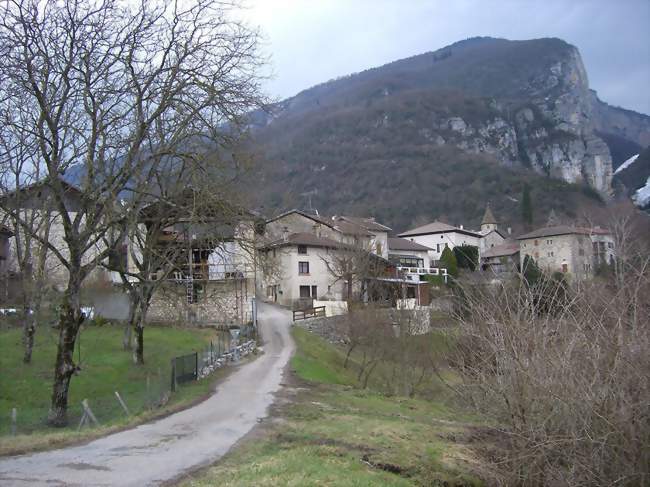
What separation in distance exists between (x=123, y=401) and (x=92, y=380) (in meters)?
5.18

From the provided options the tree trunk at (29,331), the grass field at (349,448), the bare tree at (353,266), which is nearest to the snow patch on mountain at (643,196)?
the bare tree at (353,266)

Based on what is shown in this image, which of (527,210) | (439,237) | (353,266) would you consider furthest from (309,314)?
(527,210)

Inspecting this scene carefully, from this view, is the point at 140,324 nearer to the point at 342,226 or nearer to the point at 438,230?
the point at 342,226

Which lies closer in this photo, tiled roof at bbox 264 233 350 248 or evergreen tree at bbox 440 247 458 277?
tiled roof at bbox 264 233 350 248

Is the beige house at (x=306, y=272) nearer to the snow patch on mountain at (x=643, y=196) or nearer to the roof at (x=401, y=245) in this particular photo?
the roof at (x=401, y=245)

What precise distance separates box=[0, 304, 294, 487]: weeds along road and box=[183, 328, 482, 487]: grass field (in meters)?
0.53

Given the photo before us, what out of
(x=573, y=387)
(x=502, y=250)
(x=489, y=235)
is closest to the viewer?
(x=573, y=387)

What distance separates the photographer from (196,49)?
51.9 feet

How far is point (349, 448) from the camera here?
11859 millimetres

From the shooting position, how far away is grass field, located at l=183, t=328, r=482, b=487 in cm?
964

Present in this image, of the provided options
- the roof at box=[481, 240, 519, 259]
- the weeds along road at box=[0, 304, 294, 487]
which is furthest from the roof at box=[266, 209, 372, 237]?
the weeds along road at box=[0, 304, 294, 487]

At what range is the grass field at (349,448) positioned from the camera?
9641mm

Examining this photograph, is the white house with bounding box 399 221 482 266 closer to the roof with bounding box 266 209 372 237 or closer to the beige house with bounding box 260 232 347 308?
the roof with bounding box 266 209 372 237

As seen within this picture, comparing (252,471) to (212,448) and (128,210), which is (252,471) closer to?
(212,448)
